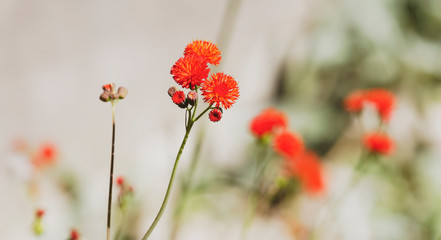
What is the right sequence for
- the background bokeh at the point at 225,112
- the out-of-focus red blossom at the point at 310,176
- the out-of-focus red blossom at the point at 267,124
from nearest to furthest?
the out-of-focus red blossom at the point at 267,124 → the background bokeh at the point at 225,112 → the out-of-focus red blossom at the point at 310,176

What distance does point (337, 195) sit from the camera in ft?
8.37

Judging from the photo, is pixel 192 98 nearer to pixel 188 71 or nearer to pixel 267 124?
pixel 188 71

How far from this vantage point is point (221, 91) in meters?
0.57

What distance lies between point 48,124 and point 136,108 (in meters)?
0.50

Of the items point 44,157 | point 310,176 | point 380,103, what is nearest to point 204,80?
point 380,103

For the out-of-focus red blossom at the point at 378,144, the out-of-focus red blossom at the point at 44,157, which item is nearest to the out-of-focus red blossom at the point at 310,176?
the out-of-focus red blossom at the point at 378,144

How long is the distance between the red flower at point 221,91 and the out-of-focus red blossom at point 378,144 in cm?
91

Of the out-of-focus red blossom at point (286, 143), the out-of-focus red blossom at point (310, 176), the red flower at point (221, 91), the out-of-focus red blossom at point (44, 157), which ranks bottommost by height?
the out-of-focus red blossom at point (44, 157)

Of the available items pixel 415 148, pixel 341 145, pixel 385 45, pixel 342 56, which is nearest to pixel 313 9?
pixel 342 56

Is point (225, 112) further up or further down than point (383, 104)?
further down

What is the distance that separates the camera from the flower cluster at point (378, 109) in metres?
1.28

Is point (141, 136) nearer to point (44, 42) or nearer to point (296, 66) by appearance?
point (44, 42)

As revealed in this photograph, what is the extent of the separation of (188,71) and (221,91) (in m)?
0.06

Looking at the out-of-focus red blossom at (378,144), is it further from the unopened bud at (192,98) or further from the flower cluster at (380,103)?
the unopened bud at (192,98)
